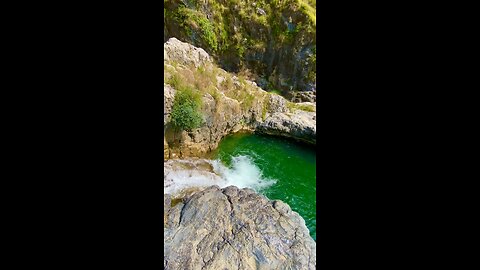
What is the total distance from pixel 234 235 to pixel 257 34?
682 inches

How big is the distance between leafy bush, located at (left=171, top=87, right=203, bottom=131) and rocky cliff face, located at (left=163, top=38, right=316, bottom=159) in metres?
0.16

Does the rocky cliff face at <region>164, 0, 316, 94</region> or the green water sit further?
the rocky cliff face at <region>164, 0, 316, 94</region>

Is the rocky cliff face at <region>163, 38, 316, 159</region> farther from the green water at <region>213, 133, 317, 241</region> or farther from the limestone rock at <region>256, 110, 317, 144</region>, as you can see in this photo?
the green water at <region>213, 133, 317, 241</region>

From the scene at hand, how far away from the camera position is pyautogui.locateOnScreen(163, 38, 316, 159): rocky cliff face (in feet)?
40.5

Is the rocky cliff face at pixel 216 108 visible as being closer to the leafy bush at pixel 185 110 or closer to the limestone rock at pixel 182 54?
the limestone rock at pixel 182 54

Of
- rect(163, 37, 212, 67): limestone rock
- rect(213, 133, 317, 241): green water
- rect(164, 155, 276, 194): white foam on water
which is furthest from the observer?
rect(163, 37, 212, 67): limestone rock

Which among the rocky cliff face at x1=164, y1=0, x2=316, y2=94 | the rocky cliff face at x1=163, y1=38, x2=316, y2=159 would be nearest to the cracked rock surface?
the rocky cliff face at x1=163, y1=38, x2=316, y2=159

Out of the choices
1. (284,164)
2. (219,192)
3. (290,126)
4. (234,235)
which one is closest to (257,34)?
(290,126)

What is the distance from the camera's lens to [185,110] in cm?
1223

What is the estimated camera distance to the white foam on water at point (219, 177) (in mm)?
10396
